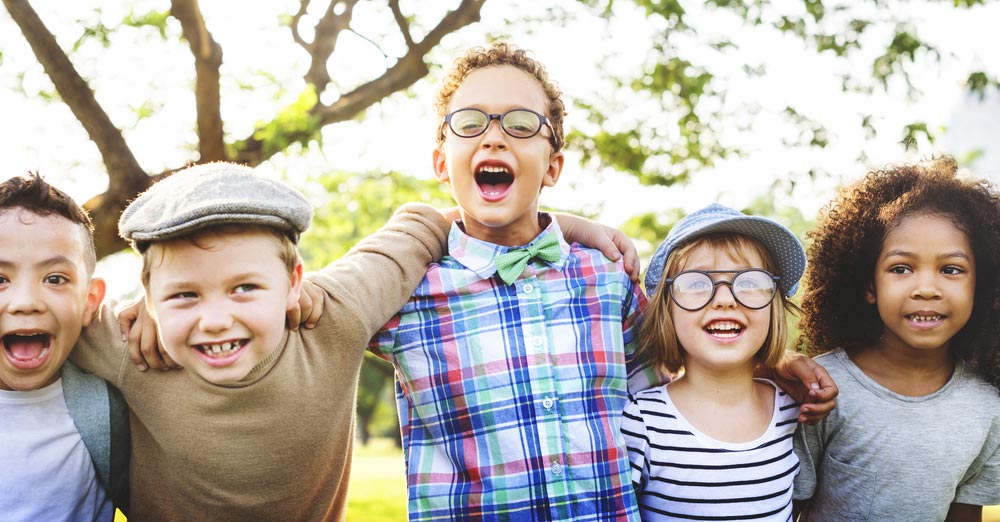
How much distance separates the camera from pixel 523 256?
2.64 metres

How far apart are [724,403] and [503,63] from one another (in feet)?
4.44

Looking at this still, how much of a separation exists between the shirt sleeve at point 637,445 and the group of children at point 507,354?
10 mm

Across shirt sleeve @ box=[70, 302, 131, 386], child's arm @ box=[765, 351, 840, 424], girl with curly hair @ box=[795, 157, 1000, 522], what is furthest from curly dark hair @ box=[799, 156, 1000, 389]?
shirt sleeve @ box=[70, 302, 131, 386]

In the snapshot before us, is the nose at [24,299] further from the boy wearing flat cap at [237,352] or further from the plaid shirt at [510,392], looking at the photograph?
the plaid shirt at [510,392]

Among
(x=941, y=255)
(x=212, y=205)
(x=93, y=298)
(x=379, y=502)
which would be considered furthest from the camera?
(x=379, y=502)

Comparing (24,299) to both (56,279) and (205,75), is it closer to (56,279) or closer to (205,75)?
(56,279)

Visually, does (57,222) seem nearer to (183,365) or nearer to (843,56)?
(183,365)

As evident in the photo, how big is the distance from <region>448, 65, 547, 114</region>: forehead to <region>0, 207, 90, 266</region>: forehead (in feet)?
4.06

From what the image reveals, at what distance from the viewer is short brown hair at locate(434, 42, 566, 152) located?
279 cm

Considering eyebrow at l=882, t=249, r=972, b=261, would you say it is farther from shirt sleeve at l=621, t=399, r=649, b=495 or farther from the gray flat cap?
the gray flat cap

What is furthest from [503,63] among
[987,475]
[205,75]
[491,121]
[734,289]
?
[205,75]

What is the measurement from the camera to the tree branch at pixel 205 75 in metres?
4.75

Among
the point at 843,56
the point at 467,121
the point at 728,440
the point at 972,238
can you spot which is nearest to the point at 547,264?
the point at 467,121

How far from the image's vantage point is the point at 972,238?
2791mm
